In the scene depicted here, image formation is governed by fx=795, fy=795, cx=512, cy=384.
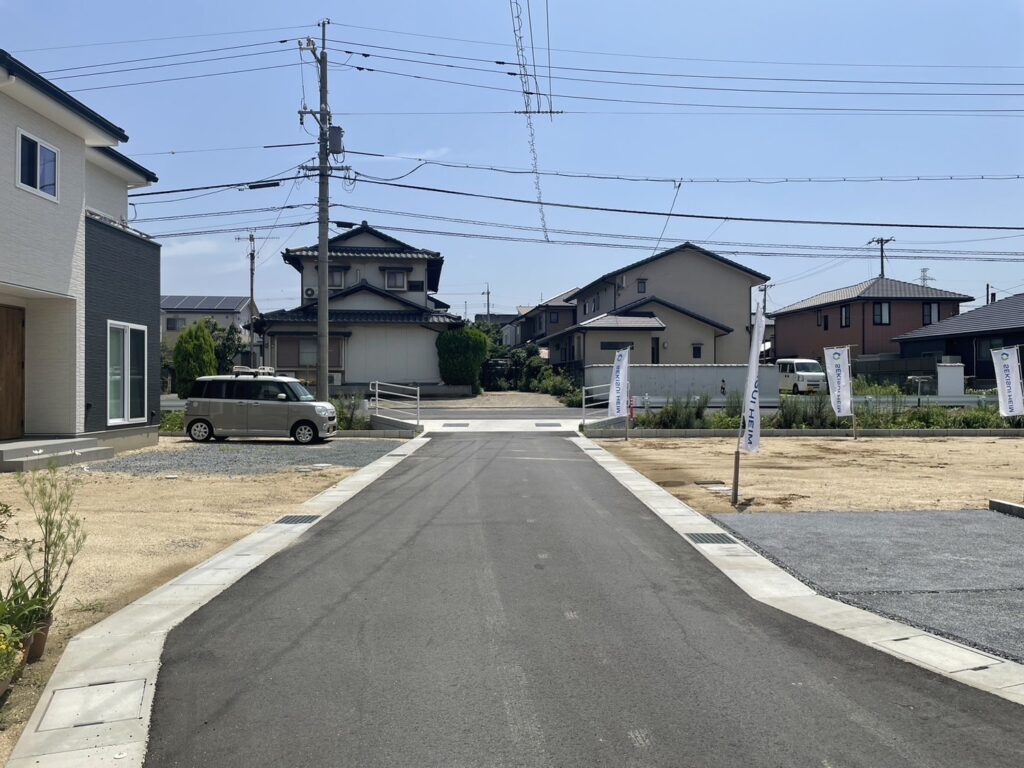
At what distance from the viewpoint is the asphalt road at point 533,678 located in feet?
12.6

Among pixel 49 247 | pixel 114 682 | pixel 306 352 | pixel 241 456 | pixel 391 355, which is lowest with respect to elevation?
pixel 114 682

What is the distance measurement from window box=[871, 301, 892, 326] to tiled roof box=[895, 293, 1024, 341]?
2.42m

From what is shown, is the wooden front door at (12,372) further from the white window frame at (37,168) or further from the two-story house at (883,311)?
the two-story house at (883,311)

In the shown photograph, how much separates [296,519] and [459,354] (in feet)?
91.5

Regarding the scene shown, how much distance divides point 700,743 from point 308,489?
32.0 feet

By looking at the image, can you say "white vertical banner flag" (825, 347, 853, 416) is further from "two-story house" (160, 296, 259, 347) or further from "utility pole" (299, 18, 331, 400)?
"two-story house" (160, 296, 259, 347)

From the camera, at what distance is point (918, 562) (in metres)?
7.72

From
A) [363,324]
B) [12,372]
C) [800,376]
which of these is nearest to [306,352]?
[363,324]

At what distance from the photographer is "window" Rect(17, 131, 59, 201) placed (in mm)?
13391

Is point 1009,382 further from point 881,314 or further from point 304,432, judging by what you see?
point 881,314

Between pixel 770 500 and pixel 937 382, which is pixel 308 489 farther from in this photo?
pixel 937 382

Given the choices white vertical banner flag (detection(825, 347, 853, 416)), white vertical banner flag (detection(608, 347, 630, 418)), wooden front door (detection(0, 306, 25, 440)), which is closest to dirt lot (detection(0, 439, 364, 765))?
wooden front door (detection(0, 306, 25, 440))

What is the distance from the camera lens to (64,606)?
6.29 m

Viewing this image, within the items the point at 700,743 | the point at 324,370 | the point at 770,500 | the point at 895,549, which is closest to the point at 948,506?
the point at 770,500
